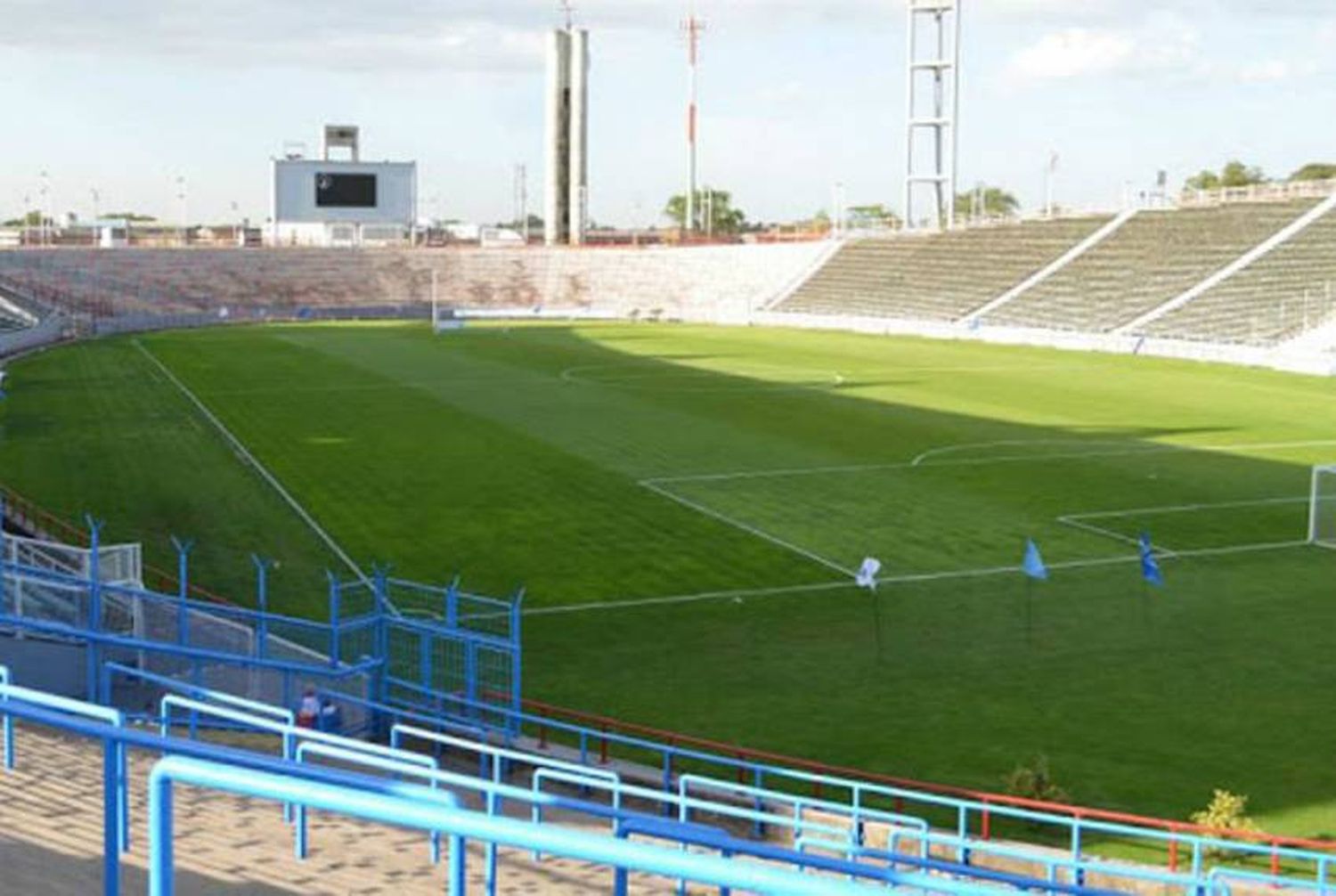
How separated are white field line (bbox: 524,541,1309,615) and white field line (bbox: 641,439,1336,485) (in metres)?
12.1

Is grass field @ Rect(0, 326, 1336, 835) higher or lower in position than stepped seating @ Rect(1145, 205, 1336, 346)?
lower

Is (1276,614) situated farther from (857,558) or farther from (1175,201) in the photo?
(1175,201)

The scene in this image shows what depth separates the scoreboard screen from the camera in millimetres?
Answer: 126938

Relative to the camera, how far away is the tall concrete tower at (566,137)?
15850 cm

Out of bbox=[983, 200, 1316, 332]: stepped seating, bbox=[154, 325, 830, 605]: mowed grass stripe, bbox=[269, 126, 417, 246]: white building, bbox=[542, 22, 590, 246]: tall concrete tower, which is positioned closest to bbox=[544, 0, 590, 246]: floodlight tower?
bbox=[542, 22, 590, 246]: tall concrete tower

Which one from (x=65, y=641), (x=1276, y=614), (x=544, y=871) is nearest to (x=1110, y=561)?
(x=1276, y=614)

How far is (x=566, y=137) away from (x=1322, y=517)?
12813 centimetres

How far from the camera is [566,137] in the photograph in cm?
15962

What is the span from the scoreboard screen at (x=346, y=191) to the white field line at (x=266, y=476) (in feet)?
175

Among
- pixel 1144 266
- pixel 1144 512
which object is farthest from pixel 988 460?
pixel 1144 266

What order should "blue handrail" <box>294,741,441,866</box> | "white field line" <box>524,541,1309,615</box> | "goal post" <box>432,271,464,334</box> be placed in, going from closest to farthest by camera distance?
"blue handrail" <box>294,741,441,866</box>, "white field line" <box>524,541,1309,615</box>, "goal post" <box>432,271,464,334</box>

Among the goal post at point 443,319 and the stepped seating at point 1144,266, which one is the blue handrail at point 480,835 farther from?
the goal post at point 443,319

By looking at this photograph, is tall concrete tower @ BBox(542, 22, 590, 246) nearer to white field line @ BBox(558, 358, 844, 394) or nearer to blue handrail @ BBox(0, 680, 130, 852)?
white field line @ BBox(558, 358, 844, 394)

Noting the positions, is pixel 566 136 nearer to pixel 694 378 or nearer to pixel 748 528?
pixel 694 378
